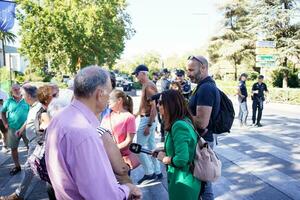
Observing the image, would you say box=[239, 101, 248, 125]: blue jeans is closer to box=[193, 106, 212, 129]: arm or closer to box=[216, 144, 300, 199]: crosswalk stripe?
box=[216, 144, 300, 199]: crosswalk stripe

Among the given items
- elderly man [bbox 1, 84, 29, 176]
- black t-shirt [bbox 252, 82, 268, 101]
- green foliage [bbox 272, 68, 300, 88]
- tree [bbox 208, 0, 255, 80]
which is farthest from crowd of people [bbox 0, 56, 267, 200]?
tree [bbox 208, 0, 255, 80]

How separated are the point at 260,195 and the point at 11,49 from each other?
7900cm

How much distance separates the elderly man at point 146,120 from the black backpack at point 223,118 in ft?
6.54

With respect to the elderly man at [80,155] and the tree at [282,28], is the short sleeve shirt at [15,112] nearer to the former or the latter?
the elderly man at [80,155]

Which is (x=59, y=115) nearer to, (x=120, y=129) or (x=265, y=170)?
(x=120, y=129)

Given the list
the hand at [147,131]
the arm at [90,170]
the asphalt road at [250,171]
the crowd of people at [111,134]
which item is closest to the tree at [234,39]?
the asphalt road at [250,171]

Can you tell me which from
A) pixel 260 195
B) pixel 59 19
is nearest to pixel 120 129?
pixel 260 195

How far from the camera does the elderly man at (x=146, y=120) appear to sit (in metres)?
6.11

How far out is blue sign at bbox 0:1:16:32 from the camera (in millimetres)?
9297

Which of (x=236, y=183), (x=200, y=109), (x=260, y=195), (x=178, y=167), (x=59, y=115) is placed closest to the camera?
(x=59, y=115)

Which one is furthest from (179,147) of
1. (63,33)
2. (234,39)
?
(234,39)

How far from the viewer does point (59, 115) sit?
2.00m

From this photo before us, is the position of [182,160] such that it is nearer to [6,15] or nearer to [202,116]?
[202,116]

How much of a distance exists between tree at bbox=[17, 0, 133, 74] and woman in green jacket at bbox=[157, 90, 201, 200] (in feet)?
74.4
